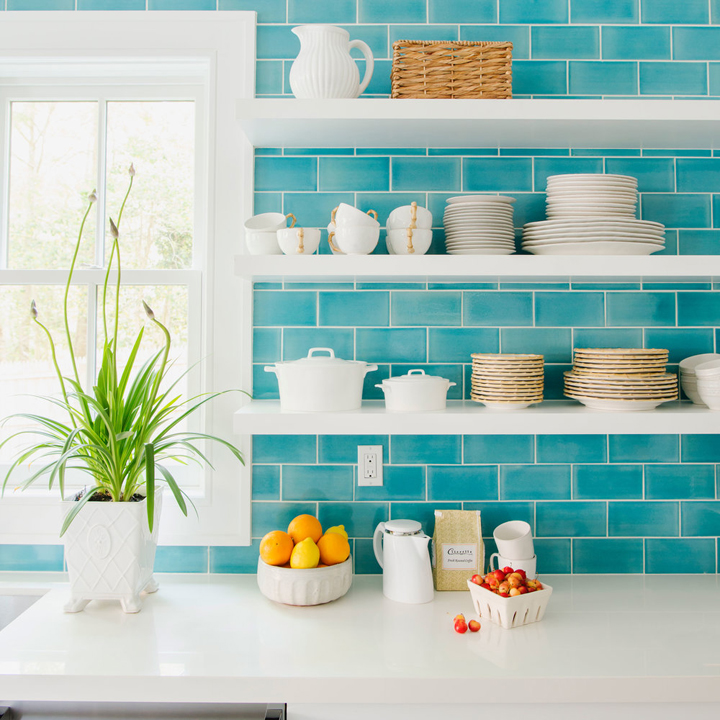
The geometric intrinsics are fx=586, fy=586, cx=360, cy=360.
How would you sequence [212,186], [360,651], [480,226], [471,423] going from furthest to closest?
[212,186] → [480,226] → [471,423] → [360,651]

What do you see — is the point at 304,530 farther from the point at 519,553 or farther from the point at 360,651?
the point at 519,553

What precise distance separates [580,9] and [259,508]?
1.67 meters

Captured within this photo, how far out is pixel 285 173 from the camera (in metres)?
1.66

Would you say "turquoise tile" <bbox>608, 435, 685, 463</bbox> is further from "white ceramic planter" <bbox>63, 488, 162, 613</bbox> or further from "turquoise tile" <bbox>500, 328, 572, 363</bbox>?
"white ceramic planter" <bbox>63, 488, 162, 613</bbox>

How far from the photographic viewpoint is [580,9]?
5.42ft

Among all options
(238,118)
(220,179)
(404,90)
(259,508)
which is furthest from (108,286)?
(404,90)

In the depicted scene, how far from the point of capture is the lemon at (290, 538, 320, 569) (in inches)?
55.2

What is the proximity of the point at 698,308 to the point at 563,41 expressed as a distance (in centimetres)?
85

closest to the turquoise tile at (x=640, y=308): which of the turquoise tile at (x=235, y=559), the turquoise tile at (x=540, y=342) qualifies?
the turquoise tile at (x=540, y=342)

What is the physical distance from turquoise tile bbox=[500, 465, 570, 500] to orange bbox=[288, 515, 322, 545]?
55cm

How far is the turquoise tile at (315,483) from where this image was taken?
1.66 metres

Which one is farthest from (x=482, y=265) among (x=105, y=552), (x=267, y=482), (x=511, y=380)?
(x=105, y=552)

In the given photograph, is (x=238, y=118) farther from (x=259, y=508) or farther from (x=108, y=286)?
(x=259, y=508)

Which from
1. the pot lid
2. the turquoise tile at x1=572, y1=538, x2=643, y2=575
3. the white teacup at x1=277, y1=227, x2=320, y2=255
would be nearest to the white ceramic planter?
the pot lid
